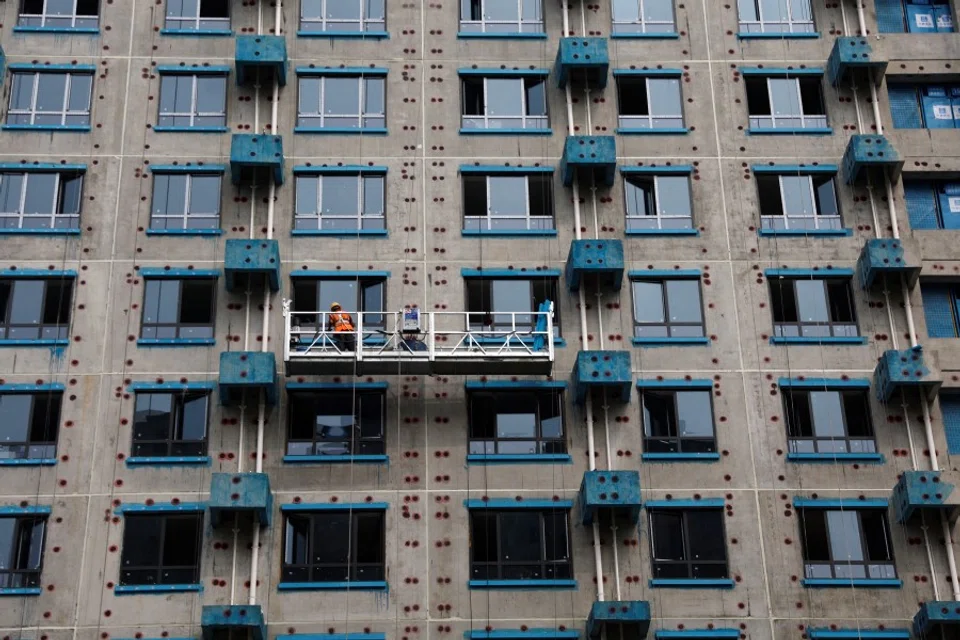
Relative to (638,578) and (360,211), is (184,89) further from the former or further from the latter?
(638,578)

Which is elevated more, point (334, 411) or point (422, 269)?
point (422, 269)

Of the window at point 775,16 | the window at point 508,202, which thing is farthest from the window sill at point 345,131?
the window at point 775,16

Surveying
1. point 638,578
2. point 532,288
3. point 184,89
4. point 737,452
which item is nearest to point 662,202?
point 532,288

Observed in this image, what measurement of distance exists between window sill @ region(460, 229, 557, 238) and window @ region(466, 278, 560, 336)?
1.52 m

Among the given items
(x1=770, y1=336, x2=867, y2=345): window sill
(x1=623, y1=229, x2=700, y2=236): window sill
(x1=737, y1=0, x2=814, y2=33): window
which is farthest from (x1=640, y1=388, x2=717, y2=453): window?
(x1=737, y1=0, x2=814, y2=33): window

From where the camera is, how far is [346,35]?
5181 centimetres

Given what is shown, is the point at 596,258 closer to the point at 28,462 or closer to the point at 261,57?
the point at 261,57

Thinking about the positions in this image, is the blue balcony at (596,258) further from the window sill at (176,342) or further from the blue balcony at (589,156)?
the window sill at (176,342)

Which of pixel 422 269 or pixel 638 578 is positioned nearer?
pixel 638 578

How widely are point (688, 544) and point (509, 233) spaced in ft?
37.8

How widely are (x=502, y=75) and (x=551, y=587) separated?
17.7 metres

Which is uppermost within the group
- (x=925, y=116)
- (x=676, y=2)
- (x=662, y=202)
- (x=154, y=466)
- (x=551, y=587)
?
(x=676, y=2)

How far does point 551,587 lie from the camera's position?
1741 inches

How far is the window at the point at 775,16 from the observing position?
5272cm
